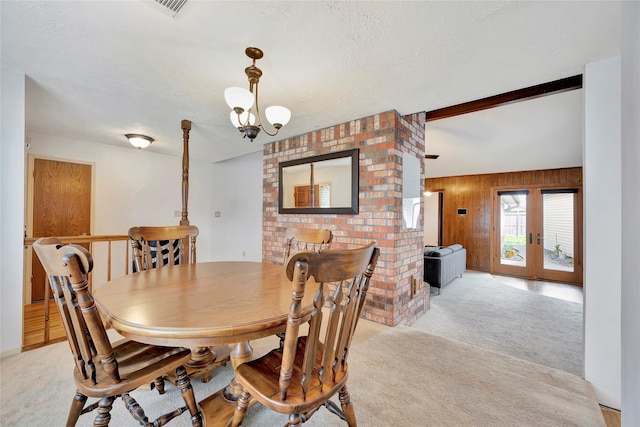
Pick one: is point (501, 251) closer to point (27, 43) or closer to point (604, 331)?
point (604, 331)

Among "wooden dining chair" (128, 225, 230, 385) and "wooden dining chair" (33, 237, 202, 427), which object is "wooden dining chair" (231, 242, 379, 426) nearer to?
"wooden dining chair" (33, 237, 202, 427)

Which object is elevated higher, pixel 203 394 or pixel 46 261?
pixel 46 261

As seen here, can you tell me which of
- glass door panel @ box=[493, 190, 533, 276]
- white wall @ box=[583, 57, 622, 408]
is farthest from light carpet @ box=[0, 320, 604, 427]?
glass door panel @ box=[493, 190, 533, 276]

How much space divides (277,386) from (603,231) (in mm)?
2370

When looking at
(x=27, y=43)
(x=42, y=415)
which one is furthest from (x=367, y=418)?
(x=27, y=43)

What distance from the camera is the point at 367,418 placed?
1.42 metres

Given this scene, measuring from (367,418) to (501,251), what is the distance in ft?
20.1

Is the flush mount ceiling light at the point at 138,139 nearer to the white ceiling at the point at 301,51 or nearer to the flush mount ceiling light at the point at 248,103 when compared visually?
the white ceiling at the point at 301,51

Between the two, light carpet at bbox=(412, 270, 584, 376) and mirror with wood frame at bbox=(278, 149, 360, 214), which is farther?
mirror with wood frame at bbox=(278, 149, 360, 214)

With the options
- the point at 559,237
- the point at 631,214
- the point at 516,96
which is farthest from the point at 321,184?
the point at 559,237

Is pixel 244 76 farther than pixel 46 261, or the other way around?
pixel 244 76

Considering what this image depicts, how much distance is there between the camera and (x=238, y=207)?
18.9 feet

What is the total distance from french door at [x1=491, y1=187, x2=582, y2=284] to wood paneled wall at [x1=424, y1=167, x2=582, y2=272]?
15 centimetres

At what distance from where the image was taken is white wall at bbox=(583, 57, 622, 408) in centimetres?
A: 170
